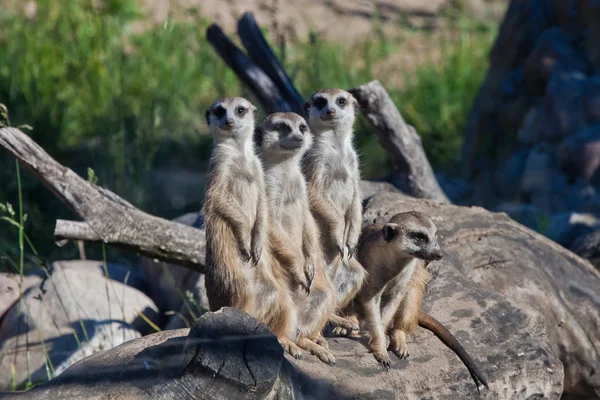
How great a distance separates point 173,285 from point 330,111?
1947mm

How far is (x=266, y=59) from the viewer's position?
18.2 feet

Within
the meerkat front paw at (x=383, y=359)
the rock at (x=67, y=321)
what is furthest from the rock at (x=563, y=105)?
the meerkat front paw at (x=383, y=359)

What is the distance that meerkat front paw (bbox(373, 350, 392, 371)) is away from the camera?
3.26 meters

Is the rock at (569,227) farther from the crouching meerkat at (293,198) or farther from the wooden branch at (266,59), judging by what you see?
the crouching meerkat at (293,198)

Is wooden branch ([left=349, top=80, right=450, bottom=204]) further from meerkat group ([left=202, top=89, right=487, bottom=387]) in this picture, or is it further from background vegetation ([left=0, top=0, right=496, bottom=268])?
background vegetation ([left=0, top=0, right=496, bottom=268])

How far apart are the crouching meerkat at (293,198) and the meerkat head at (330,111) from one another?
202mm

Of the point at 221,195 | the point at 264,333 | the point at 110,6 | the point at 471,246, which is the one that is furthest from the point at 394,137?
the point at 110,6

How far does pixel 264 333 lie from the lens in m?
2.60

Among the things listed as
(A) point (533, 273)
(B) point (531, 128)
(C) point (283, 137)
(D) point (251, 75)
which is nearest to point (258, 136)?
(C) point (283, 137)

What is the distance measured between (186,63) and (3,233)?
3.05 metres

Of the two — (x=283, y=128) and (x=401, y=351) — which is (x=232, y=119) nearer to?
(x=283, y=128)

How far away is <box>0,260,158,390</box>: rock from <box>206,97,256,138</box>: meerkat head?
4.41 ft

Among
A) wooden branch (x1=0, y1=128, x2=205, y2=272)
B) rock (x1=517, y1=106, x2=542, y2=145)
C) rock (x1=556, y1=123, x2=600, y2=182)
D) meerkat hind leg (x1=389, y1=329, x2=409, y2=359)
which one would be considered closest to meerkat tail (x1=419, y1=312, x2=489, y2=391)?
→ meerkat hind leg (x1=389, y1=329, x2=409, y2=359)

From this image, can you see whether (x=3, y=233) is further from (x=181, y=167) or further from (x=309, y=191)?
(x=309, y=191)
